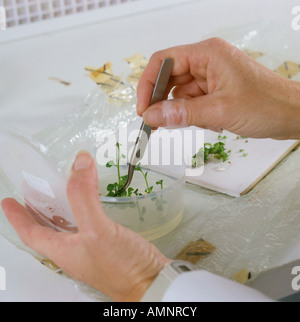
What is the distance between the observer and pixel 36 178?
0.69 m

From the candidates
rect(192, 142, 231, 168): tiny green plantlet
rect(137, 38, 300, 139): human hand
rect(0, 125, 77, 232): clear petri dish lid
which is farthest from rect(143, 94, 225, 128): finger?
rect(0, 125, 77, 232): clear petri dish lid

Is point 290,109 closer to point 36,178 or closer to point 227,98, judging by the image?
point 227,98

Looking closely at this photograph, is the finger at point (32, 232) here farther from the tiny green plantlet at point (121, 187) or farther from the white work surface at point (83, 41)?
the white work surface at point (83, 41)

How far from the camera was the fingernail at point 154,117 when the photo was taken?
814 millimetres

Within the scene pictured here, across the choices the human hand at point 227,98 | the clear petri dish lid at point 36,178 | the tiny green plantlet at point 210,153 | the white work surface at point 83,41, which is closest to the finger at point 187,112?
the human hand at point 227,98

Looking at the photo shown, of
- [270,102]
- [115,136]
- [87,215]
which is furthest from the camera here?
[115,136]

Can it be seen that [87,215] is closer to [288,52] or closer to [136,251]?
[136,251]

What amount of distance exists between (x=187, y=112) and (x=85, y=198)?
278 millimetres

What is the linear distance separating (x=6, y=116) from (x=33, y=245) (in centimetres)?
46

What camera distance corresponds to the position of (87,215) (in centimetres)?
58

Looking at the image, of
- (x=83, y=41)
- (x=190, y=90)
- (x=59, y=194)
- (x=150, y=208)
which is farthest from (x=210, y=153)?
(x=83, y=41)

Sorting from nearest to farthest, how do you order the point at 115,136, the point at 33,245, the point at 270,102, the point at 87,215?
the point at 87,215 < the point at 33,245 < the point at 270,102 < the point at 115,136

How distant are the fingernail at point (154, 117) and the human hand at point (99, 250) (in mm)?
232
